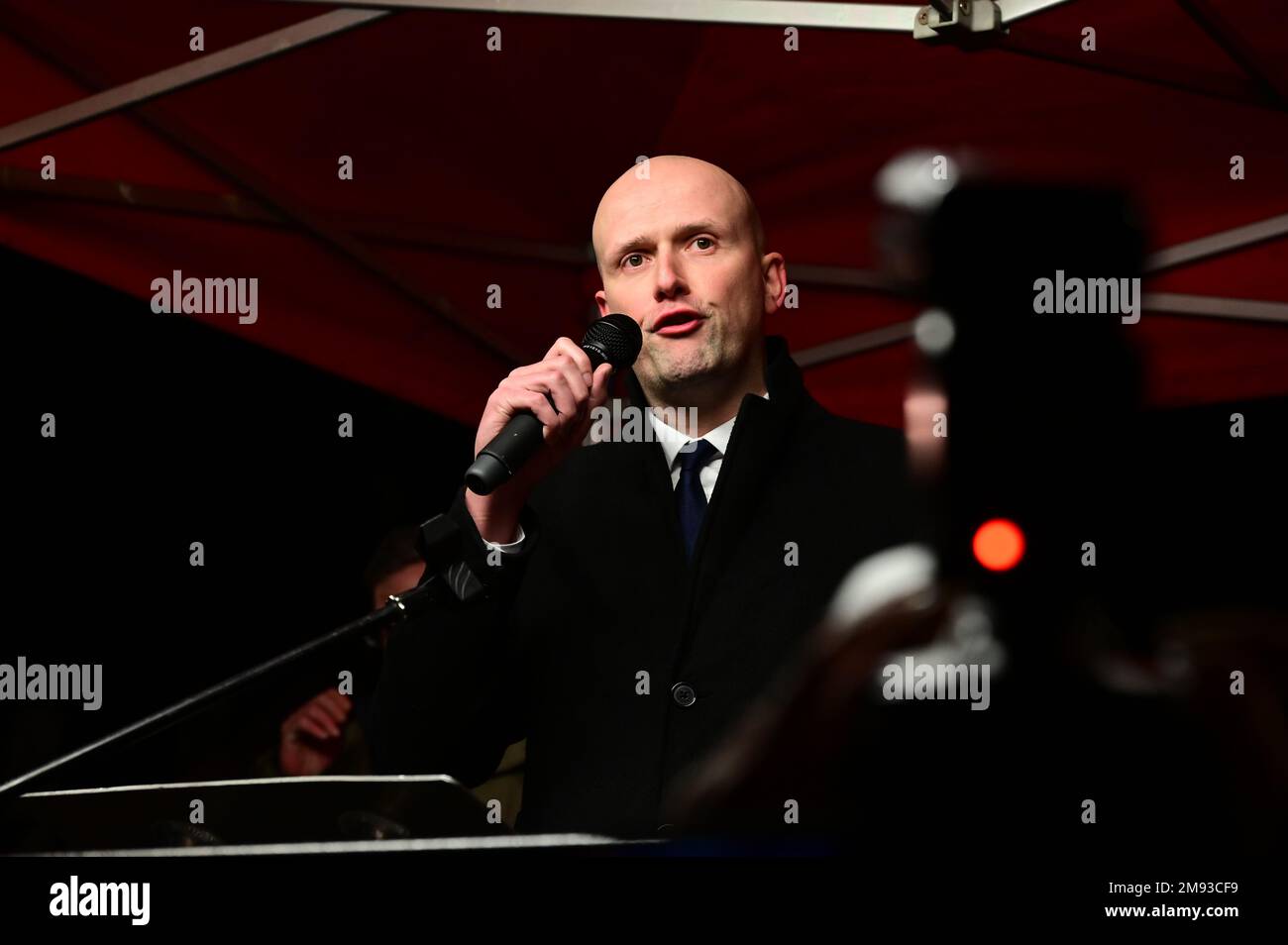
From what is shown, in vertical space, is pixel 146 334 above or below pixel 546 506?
above

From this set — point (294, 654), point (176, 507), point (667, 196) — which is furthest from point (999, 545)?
point (176, 507)

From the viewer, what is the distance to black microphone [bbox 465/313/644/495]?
4.85 ft

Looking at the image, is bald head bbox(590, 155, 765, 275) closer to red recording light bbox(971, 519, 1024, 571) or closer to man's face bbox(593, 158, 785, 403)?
man's face bbox(593, 158, 785, 403)

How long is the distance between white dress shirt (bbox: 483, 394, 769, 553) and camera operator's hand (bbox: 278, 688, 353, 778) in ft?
5.34

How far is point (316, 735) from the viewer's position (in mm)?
3396

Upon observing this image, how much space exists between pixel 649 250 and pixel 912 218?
1.27m

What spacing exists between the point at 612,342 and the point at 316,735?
1.97 metres

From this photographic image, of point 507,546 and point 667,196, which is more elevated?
point 667,196

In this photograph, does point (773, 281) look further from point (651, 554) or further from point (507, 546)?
point (507, 546)

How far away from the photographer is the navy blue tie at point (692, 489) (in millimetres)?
1966
